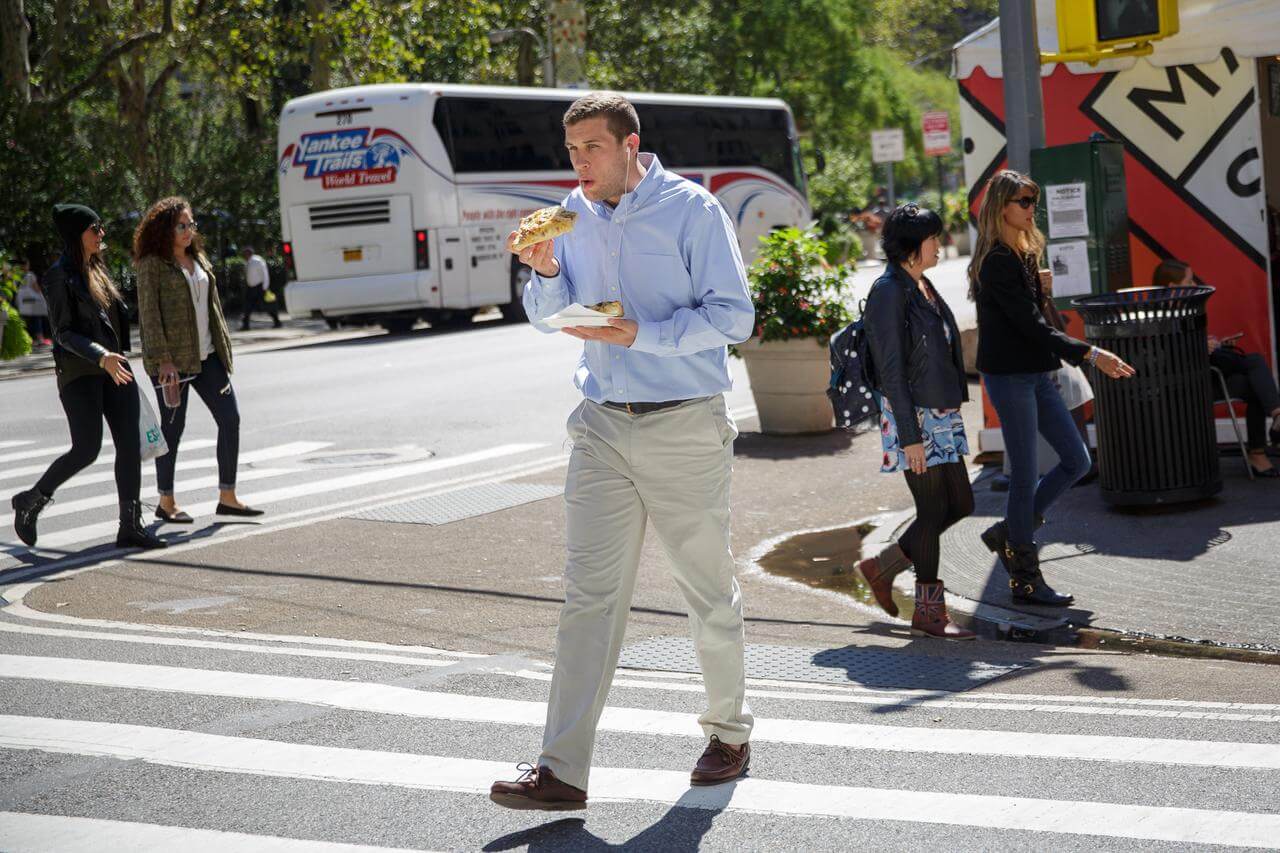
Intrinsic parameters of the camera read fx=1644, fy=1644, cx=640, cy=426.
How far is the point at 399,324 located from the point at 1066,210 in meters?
19.3

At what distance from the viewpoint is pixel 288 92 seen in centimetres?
4178

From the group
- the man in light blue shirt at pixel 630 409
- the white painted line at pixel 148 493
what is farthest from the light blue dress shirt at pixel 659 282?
the white painted line at pixel 148 493

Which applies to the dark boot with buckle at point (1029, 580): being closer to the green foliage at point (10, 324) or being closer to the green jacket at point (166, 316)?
the green jacket at point (166, 316)

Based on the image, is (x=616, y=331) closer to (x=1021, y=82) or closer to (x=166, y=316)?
(x=1021, y=82)

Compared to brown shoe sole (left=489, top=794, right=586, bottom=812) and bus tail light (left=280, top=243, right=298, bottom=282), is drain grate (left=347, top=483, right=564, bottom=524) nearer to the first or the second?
brown shoe sole (left=489, top=794, right=586, bottom=812)

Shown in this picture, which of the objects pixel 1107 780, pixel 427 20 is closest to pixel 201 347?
pixel 1107 780

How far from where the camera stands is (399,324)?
2783 cm

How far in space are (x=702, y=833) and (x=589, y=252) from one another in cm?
161

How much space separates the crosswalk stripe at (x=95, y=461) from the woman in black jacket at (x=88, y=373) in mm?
2360

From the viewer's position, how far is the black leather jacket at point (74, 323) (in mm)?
8914

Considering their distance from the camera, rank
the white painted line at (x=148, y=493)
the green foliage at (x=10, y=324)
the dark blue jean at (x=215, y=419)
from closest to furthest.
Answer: the dark blue jean at (x=215, y=419)
the white painted line at (x=148, y=493)
the green foliage at (x=10, y=324)

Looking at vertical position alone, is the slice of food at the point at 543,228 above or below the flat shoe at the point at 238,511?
above

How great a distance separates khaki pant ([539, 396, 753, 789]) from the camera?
451 cm

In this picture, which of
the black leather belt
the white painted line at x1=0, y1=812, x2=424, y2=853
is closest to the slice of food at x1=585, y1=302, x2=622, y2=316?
the black leather belt
